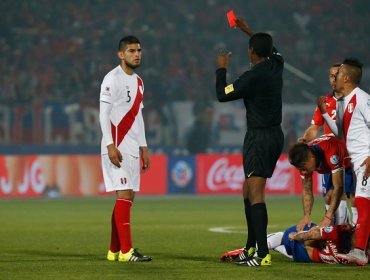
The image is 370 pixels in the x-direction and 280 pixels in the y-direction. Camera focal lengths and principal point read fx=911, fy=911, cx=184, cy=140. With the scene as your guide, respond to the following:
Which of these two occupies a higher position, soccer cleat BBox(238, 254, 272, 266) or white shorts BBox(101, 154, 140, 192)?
white shorts BBox(101, 154, 140, 192)

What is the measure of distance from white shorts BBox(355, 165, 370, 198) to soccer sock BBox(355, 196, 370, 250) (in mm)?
47

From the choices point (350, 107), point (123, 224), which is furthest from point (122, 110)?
point (350, 107)

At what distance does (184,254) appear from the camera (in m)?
10.1

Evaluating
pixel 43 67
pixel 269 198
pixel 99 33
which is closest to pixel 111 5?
pixel 99 33

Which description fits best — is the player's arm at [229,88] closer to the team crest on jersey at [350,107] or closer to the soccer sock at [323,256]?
the team crest on jersey at [350,107]

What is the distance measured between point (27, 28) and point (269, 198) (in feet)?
39.7

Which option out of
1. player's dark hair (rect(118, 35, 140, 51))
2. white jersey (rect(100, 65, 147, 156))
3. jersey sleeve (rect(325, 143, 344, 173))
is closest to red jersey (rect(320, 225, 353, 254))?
jersey sleeve (rect(325, 143, 344, 173))

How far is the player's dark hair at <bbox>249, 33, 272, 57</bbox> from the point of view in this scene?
28.2 ft

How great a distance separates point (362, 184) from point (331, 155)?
51cm

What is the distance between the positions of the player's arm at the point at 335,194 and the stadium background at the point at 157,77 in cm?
1771

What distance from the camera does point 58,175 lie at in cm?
2620

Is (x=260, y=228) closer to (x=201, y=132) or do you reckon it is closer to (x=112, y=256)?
(x=112, y=256)

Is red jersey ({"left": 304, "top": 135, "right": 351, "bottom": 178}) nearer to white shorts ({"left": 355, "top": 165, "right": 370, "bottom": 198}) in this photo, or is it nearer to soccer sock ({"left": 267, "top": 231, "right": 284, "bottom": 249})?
white shorts ({"left": 355, "top": 165, "right": 370, "bottom": 198})

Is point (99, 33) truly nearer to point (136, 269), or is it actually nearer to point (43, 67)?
point (43, 67)
